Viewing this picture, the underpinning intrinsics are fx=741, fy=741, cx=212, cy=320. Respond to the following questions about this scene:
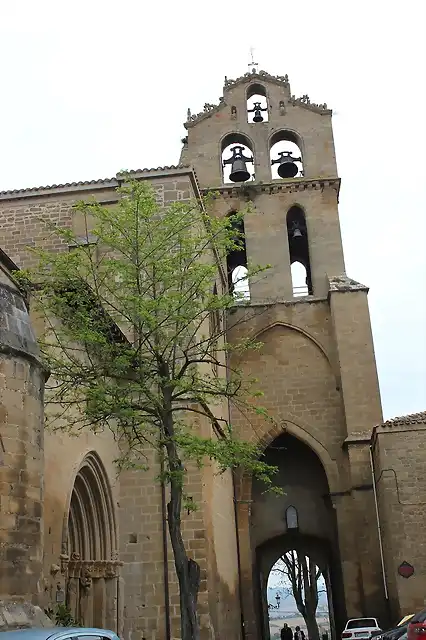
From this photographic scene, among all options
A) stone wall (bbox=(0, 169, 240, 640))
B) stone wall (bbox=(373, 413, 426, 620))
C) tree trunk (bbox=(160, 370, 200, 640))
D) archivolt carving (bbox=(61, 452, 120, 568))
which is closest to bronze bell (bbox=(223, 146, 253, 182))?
stone wall (bbox=(0, 169, 240, 640))

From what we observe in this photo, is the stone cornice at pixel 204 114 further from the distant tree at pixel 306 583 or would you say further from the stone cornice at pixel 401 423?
the distant tree at pixel 306 583

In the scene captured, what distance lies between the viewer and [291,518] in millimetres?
21188

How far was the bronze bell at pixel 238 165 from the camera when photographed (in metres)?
23.0

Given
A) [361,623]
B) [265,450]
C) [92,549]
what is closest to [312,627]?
[265,450]

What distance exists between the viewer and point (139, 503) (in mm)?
13078

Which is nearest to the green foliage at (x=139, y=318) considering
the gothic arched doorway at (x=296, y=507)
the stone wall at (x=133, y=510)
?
the stone wall at (x=133, y=510)

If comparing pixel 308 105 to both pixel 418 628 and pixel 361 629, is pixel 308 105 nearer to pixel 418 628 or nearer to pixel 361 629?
pixel 361 629

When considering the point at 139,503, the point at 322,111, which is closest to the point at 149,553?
the point at 139,503

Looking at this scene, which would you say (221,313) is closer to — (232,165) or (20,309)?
(232,165)

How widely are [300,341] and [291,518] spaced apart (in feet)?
16.6

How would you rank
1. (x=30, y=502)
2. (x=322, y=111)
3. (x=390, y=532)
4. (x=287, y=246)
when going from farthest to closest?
(x=322, y=111) → (x=287, y=246) → (x=390, y=532) → (x=30, y=502)

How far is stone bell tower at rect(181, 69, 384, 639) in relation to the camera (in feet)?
62.6

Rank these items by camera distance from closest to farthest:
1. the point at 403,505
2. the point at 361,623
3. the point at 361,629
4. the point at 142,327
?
the point at 142,327 < the point at 361,629 < the point at 403,505 < the point at 361,623

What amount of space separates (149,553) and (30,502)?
5.71 metres
